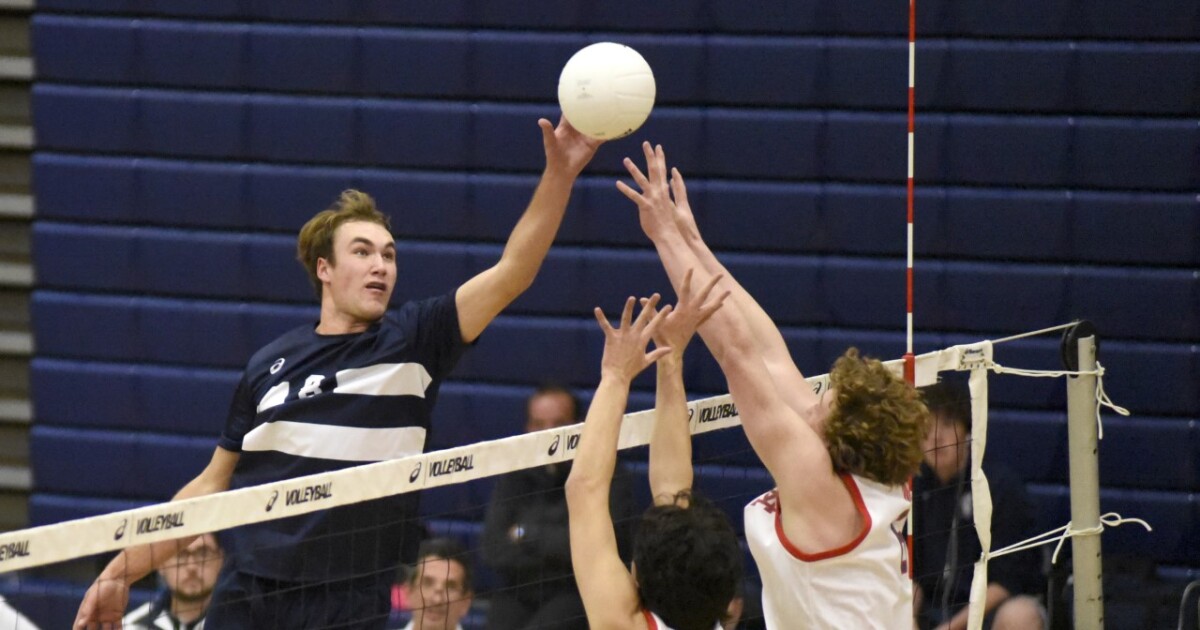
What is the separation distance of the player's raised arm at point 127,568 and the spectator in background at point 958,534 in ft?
8.31

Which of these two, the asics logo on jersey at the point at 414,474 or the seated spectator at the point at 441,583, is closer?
the asics logo on jersey at the point at 414,474

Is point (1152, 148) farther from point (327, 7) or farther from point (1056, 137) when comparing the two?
point (327, 7)

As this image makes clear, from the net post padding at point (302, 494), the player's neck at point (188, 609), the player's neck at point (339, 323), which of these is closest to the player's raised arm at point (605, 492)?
the net post padding at point (302, 494)

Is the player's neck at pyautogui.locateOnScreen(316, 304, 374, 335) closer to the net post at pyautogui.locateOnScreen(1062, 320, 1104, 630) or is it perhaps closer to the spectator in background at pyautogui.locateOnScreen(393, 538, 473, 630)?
the spectator in background at pyautogui.locateOnScreen(393, 538, 473, 630)

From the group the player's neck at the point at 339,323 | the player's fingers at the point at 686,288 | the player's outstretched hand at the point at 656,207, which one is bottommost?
the player's neck at the point at 339,323

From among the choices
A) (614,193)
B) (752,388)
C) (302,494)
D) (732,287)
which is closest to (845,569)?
(752,388)

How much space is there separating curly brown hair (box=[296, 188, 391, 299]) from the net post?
2271mm

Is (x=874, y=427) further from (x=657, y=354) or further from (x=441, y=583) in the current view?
(x=441, y=583)

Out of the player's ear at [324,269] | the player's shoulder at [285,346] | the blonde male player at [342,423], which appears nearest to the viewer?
the blonde male player at [342,423]

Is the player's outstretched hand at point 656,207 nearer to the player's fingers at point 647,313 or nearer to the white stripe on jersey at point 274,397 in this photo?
the player's fingers at point 647,313

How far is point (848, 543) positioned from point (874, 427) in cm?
27

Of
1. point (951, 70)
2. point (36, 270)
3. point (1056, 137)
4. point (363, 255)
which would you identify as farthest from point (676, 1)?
point (36, 270)

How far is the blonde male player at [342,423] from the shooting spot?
419 centimetres

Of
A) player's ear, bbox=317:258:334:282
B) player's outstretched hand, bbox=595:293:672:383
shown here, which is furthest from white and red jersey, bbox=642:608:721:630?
player's ear, bbox=317:258:334:282
